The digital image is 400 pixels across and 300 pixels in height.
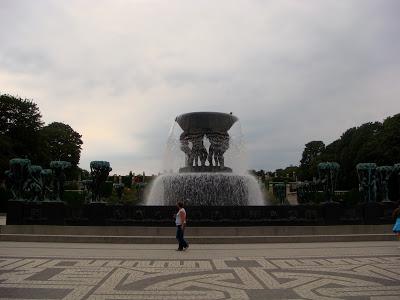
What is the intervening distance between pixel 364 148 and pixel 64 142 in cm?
5850

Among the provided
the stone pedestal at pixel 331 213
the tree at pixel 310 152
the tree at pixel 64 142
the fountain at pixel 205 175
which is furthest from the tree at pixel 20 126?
the tree at pixel 310 152

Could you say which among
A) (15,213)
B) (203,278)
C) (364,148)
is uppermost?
(364,148)

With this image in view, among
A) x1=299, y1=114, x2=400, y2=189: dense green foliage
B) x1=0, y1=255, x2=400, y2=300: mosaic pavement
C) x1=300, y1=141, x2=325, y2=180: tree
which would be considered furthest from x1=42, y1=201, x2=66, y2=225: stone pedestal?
x1=300, y1=141, x2=325, y2=180: tree

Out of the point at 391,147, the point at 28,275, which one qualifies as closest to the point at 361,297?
the point at 28,275

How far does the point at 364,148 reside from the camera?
76.2 m

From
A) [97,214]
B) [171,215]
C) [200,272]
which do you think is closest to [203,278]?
[200,272]

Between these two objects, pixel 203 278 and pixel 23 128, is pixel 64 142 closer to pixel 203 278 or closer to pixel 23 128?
pixel 23 128

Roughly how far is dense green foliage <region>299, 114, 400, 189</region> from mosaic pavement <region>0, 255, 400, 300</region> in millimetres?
58713

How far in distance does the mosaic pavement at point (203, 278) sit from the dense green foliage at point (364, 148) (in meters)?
58.7

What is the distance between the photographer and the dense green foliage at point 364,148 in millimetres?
67938

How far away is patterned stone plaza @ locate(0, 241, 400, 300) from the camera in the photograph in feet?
27.9

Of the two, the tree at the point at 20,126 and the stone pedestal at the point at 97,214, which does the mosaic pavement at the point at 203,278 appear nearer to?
the stone pedestal at the point at 97,214

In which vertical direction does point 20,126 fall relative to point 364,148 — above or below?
above

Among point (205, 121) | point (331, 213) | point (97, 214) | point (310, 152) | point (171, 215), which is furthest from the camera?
point (310, 152)
